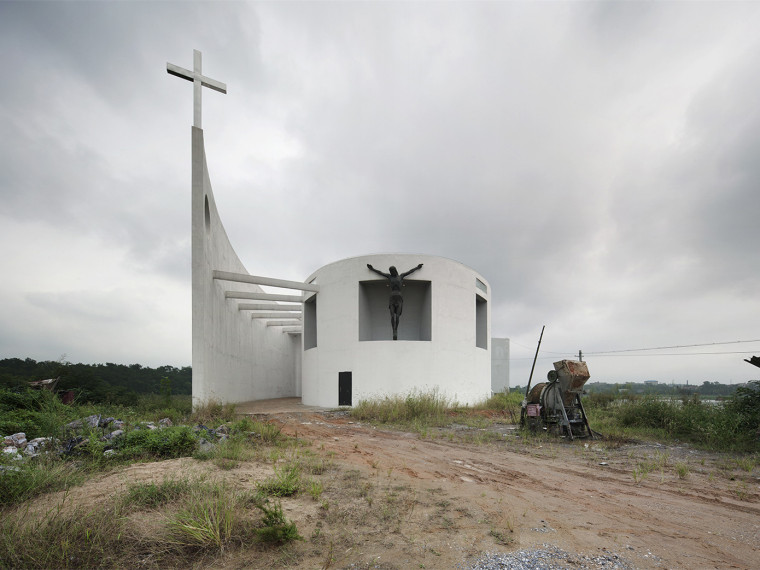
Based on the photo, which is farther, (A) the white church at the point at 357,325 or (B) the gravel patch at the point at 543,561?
(A) the white church at the point at 357,325

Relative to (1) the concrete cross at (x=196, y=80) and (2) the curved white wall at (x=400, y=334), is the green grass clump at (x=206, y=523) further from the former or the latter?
(1) the concrete cross at (x=196, y=80)

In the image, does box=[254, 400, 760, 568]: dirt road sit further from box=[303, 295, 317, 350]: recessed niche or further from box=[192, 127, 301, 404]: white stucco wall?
box=[303, 295, 317, 350]: recessed niche

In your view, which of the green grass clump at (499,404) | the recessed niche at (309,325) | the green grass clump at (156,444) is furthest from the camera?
the recessed niche at (309,325)

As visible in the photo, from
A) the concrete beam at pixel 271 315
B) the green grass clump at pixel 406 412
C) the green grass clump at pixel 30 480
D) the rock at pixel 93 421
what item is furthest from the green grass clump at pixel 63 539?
the concrete beam at pixel 271 315

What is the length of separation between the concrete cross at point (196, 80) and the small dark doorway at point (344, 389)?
33.6 feet

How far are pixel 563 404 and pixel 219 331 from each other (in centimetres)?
1182

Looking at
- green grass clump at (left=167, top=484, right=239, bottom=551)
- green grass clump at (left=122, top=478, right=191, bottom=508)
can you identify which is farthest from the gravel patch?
green grass clump at (left=122, top=478, right=191, bottom=508)

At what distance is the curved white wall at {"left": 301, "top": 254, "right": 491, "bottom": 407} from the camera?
16.1 metres

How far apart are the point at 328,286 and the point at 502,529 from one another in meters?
14.2

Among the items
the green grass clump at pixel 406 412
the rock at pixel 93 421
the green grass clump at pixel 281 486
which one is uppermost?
the rock at pixel 93 421

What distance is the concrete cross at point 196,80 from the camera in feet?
46.3

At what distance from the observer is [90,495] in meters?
4.14

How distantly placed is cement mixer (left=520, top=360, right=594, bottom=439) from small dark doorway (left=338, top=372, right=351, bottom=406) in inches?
304

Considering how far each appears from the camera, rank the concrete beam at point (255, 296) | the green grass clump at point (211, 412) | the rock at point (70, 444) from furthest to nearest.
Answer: the concrete beam at point (255, 296) < the green grass clump at point (211, 412) < the rock at point (70, 444)
